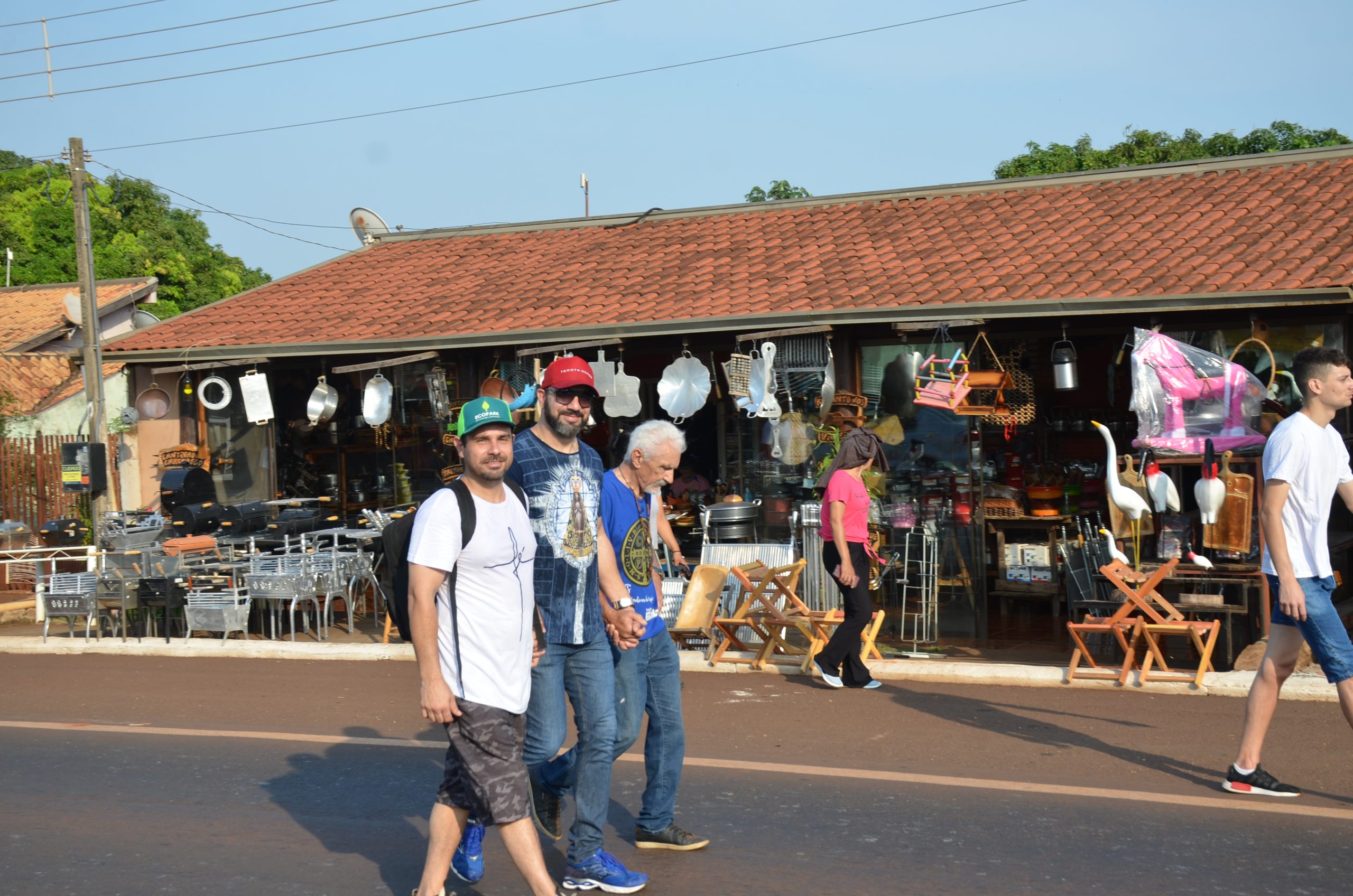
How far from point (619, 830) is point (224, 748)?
10.1 feet

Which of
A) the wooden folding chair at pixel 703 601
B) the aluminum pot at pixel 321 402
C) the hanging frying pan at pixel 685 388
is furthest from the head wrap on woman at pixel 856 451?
the aluminum pot at pixel 321 402

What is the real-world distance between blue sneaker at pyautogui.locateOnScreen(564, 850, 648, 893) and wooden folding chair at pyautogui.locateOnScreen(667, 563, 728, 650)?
525 cm

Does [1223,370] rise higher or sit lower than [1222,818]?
higher

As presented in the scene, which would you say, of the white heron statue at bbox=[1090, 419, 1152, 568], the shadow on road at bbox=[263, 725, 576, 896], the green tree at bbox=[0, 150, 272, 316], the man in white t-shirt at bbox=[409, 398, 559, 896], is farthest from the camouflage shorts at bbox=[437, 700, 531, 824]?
the green tree at bbox=[0, 150, 272, 316]

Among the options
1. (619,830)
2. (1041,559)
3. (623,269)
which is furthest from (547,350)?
(619,830)


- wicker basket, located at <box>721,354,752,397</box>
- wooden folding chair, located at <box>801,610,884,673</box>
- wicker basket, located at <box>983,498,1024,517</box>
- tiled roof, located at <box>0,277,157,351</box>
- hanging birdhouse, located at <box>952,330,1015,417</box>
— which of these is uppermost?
tiled roof, located at <box>0,277,157,351</box>

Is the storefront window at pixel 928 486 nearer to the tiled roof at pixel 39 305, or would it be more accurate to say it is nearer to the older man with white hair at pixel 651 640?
the older man with white hair at pixel 651 640

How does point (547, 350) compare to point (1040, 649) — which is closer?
point (1040, 649)

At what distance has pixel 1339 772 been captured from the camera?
19.9ft

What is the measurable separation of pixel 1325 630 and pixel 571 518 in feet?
10.9

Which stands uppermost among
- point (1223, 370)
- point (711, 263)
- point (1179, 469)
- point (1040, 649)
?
point (711, 263)

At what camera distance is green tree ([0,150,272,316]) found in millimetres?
35812

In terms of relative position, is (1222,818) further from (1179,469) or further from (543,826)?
(1179,469)

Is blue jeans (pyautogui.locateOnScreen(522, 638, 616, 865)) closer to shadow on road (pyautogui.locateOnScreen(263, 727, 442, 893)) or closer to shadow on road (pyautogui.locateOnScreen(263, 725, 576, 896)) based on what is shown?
shadow on road (pyautogui.locateOnScreen(263, 725, 576, 896))
